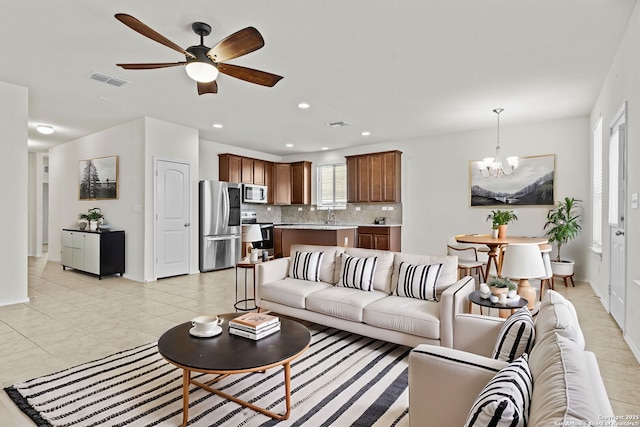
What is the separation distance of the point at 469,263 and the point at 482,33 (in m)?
2.81

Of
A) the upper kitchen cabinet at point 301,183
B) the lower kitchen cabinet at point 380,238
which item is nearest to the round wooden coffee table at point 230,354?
the lower kitchen cabinet at point 380,238

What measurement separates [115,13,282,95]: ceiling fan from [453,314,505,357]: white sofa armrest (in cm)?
234

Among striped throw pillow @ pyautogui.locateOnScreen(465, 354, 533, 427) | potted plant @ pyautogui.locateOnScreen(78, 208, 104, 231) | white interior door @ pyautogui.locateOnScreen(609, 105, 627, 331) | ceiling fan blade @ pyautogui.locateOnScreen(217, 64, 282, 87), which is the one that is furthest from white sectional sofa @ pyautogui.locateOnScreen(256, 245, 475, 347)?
potted plant @ pyautogui.locateOnScreen(78, 208, 104, 231)

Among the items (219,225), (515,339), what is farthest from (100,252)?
(515,339)

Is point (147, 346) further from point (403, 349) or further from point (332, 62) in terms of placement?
point (332, 62)

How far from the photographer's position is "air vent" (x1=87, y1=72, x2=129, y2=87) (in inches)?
161

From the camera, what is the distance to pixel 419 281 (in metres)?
3.14

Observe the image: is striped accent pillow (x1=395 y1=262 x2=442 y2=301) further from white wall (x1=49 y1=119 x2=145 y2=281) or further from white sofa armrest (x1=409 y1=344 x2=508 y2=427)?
white wall (x1=49 y1=119 x2=145 y2=281)

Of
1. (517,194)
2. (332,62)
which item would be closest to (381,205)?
(517,194)

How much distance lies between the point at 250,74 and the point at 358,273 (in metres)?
2.10

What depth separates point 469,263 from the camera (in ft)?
15.5

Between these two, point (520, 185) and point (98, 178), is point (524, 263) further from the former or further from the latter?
point (98, 178)

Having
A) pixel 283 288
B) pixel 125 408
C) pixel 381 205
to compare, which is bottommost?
pixel 125 408

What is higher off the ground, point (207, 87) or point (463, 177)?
point (207, 87)
